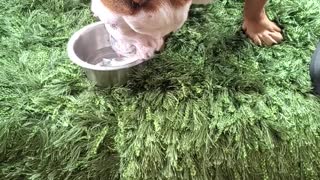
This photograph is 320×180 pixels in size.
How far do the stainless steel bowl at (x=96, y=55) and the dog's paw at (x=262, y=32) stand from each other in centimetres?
36

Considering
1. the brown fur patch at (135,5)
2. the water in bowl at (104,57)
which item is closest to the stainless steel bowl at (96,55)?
the water in bowl at (104,57)

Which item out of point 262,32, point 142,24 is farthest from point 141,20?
point 262,32

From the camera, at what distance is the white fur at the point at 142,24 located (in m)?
0.96

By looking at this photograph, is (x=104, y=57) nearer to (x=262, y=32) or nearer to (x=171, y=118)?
(x=171, y=118)

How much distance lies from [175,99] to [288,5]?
0.53 metres

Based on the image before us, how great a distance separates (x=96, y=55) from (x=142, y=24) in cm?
36

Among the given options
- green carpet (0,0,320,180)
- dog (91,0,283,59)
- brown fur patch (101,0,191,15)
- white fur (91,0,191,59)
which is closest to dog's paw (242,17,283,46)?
green carpet (0,0,320,180)

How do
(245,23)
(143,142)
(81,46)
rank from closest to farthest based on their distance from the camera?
1. (143,142)
2. (81,46)
3. (245,23)

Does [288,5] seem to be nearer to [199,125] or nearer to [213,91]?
[213,91]

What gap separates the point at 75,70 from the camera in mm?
1277

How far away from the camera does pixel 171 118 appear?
3.69ft

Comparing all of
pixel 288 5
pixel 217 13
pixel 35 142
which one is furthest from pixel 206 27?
pixel 35 142

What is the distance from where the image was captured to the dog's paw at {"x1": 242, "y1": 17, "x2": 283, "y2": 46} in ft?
4.39

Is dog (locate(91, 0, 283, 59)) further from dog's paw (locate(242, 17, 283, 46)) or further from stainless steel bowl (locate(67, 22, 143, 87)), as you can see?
dog's paw (locate(242, 17, 283, 46))
